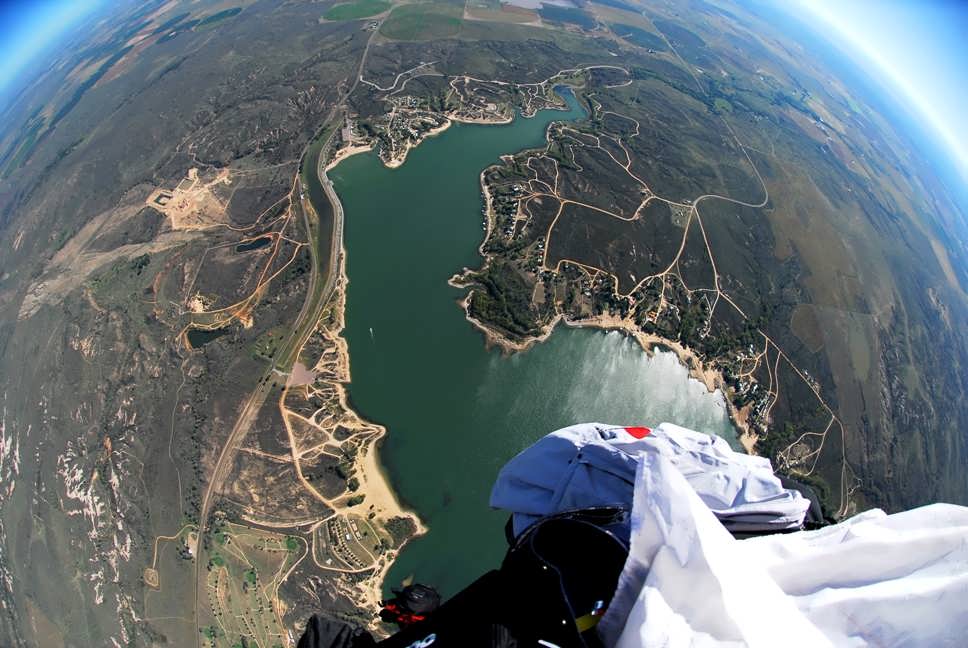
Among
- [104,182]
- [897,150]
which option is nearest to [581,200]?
[104,182]

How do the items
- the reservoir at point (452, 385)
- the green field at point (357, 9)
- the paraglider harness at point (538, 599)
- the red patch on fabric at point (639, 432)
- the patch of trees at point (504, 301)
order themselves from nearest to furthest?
the paraglider harness at point (538, 599) → the red patch on fabric at point (639, 432) → the reservoir at point (452, 385) → the patch of trees at point (504, 301) → the green field at point (357, 9)

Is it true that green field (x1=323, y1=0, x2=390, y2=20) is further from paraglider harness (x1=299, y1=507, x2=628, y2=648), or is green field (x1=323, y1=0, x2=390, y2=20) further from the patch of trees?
paraglider harness (x1=299, y1=507, x2=628, y2=648)

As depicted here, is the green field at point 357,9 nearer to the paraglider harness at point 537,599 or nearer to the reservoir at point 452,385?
the reservoir at point 452,385

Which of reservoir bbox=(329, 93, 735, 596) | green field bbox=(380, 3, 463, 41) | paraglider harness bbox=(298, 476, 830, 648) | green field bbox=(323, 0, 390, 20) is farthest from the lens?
green field bbox=(323, 0, 390, 20)

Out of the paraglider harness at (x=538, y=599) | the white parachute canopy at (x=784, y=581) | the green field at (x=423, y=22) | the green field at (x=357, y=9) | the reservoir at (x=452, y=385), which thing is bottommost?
the green field at (x=357, y=9)

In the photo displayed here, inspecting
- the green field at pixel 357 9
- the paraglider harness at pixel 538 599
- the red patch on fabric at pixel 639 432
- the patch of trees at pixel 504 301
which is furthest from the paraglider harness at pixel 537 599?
the green field at pixel 357 9

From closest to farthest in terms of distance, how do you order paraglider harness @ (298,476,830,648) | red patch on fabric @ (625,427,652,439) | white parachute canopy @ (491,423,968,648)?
white parachute canopy @ (491,423,968,648), paraglider harness @ (298,476,830,648), red patch on fabric @ (625,427,652,439)

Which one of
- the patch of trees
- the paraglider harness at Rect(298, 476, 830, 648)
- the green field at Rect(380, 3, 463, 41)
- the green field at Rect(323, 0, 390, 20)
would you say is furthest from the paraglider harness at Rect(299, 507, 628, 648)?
the green field at Rect(323, 0, 390, 20)
